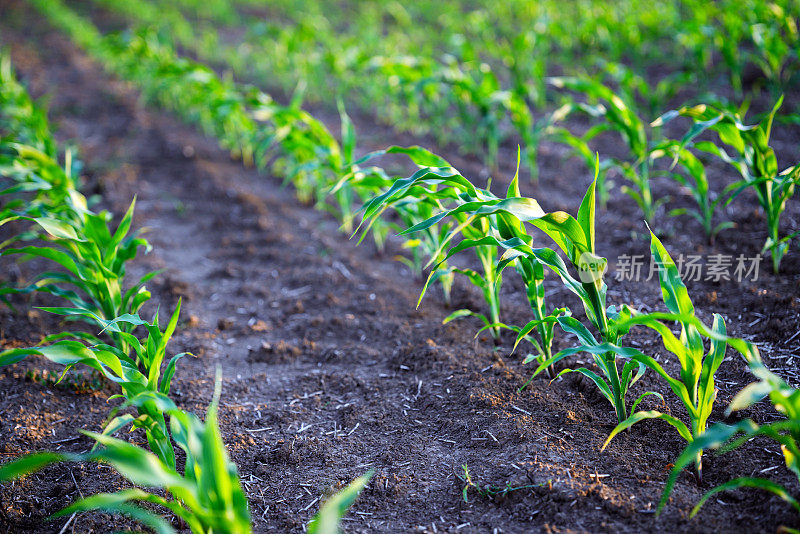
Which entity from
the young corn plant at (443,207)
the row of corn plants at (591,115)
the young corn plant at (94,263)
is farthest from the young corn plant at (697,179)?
the young corn plant at (94,263)

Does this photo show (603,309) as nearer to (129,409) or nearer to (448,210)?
(448,210)

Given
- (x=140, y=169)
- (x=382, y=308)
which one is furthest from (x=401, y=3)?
(x=382, y=308)

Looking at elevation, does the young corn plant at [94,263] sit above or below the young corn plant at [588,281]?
below

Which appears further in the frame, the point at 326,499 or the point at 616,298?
the point at 616,298

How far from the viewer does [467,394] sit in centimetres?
225

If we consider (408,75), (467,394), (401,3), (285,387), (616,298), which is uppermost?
(401,3)

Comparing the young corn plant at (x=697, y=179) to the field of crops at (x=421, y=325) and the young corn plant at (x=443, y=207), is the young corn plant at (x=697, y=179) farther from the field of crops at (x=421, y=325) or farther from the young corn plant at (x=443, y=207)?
the young corn plant at (x=443, y=207)

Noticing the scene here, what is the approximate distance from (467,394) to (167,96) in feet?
21.5

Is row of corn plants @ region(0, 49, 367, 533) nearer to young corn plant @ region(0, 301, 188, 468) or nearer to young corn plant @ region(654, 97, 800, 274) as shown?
young corn plant @ region(0, 301, 188, 468)

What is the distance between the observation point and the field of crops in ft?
5.45

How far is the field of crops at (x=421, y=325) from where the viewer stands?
166 cm

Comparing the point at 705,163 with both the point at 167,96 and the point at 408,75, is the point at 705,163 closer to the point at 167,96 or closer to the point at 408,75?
the point at 408,75

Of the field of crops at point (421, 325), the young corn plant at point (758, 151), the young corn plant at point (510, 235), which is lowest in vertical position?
the field of crops at point (421, 325)

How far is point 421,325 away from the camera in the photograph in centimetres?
283
